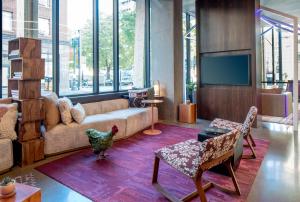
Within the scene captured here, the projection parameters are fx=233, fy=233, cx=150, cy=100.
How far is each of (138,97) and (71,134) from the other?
Answer: 2.30 meters

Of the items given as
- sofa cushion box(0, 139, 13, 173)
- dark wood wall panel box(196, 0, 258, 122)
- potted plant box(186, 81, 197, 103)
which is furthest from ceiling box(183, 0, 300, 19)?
sofa cushion box(0, 139, 13, 173)

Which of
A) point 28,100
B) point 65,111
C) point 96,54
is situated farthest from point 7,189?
point 96,54

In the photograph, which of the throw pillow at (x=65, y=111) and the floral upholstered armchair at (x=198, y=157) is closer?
the floral upholstered armchair at (x=198, y=157)

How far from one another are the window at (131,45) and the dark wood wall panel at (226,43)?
5.23 ft

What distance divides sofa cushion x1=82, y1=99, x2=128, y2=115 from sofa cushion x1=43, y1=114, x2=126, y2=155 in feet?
1.80

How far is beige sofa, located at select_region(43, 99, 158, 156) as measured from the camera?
11.8 ft

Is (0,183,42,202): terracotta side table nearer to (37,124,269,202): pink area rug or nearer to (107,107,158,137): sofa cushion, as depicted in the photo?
(37,124,269,202): pink area rug

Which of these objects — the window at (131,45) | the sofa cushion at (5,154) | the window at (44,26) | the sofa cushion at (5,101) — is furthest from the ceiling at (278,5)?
the sofa cushion at (5,154)

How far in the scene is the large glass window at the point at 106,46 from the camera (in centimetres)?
554

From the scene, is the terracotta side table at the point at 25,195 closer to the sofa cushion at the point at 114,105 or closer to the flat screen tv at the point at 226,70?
the sofa cushion at the point at 114,105

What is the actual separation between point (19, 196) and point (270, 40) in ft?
36.3

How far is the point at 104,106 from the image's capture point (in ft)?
17.2

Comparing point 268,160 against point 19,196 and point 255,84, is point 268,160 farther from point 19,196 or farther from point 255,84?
point 19,196

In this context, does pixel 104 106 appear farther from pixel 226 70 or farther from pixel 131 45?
pixel 226 70
